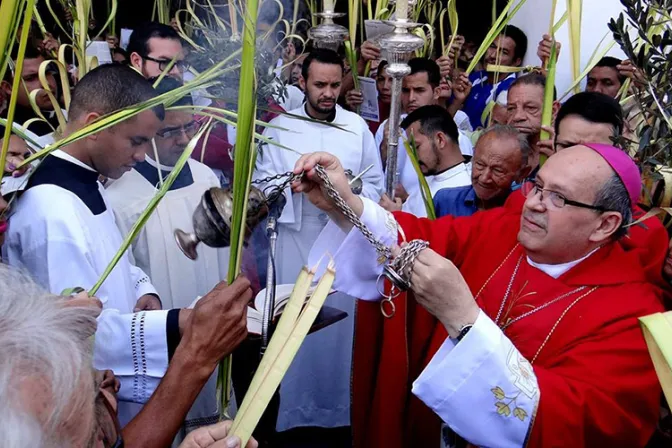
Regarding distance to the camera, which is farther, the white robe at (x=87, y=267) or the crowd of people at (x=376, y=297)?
the white robe at (x=87, y=267)

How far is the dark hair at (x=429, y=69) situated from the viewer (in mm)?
5070

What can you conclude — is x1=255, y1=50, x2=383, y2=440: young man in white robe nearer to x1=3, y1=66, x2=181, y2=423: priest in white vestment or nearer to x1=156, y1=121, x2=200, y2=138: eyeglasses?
x1=156, y1=121, x2=200, y2=138: eyeglasses

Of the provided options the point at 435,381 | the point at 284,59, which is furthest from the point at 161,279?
the point at 284,59

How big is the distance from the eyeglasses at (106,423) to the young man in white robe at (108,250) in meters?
0.34

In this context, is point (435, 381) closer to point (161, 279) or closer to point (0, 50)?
point (0, 50)

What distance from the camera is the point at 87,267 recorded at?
2160 millimetres

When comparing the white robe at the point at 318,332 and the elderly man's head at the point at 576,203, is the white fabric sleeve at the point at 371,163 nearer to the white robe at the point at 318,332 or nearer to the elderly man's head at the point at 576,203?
the white robe at the point at 318,332

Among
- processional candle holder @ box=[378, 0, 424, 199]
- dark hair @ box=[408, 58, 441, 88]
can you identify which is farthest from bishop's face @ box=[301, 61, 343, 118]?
processional candle holder @ box=[378, 0, 424, 199]

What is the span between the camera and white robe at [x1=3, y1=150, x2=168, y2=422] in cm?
207

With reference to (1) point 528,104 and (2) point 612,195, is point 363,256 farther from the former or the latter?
(1) point 528,104

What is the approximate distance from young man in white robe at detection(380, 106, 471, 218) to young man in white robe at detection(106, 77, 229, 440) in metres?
1.45

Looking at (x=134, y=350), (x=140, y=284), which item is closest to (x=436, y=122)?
(x=140, y=284)

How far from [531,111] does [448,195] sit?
723 mm

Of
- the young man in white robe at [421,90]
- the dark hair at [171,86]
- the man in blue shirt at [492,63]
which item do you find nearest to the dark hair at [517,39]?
the man in blue shirt at [492,63]
